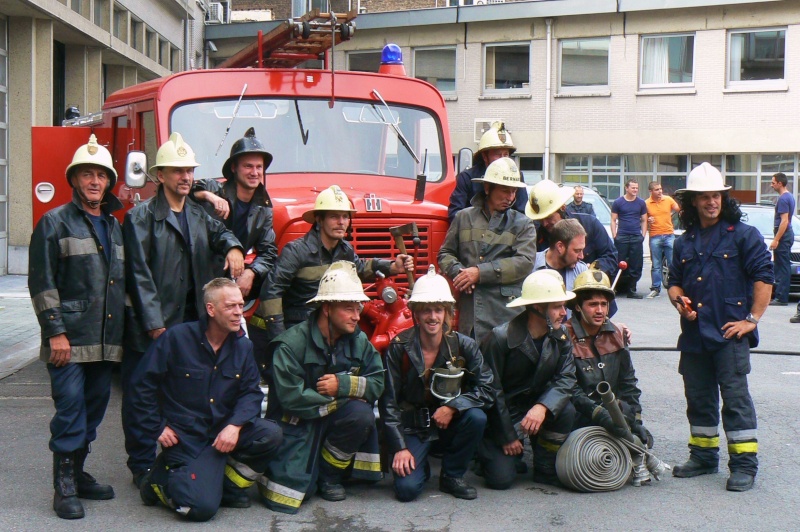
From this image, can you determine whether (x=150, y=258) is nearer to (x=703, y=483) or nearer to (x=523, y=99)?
(x=703, y=483)

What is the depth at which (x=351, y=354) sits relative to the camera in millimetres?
5988

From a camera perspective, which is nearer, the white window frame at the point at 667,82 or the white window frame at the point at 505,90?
the white window frame at the point at 667,82

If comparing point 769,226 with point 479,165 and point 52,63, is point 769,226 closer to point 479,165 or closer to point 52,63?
point 479,165

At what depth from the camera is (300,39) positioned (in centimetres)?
883

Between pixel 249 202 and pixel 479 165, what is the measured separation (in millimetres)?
1841

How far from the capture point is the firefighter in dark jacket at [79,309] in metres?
5.53

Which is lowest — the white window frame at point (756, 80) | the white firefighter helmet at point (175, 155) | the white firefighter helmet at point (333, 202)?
the white firefighter helmet at point (333, 202)

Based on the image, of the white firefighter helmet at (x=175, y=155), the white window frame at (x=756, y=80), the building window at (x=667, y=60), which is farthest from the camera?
the building window at (x=667, y=60)

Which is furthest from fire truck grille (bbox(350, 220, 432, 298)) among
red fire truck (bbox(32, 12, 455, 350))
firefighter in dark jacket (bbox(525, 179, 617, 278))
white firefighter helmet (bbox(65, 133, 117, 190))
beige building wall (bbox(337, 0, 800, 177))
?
beige building wall (bbox(337, 0, 800, 177))

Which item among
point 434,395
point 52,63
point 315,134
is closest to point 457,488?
point 434,395

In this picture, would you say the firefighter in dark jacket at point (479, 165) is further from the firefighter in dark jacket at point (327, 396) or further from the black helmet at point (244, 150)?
the firefighter in dark jacket at point (327, 396)

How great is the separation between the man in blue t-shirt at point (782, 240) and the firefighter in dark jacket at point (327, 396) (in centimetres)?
1084

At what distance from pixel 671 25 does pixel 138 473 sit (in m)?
26.3

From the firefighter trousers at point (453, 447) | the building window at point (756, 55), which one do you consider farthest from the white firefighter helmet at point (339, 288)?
the building window at point (756, 55)
